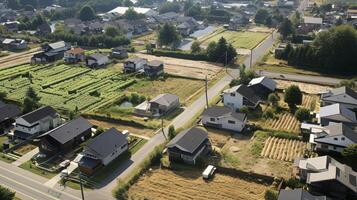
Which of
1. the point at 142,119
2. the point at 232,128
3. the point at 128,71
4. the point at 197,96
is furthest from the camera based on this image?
the point at 128,71

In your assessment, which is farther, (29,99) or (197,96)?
(197,96)

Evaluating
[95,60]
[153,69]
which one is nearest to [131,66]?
[153,69]

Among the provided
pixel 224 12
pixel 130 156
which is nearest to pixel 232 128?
pixel 130 156

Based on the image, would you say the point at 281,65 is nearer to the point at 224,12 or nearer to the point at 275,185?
the point at 275,185

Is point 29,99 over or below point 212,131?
over

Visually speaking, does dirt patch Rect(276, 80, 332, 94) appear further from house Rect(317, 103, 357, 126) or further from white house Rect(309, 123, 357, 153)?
white house Rect(309, 123, 357, 153)

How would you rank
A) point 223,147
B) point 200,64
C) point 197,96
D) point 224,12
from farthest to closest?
point 224,12 → point 200,64 → point 197,96 → point 223,147

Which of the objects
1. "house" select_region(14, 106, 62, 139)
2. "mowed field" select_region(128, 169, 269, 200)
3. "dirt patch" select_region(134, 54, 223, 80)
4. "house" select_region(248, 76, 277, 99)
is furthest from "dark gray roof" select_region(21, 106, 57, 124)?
"house" select_region(248, 76, 277, 99)

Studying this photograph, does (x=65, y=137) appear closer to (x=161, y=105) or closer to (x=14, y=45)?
(x=161, y=105)
